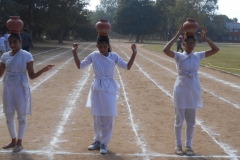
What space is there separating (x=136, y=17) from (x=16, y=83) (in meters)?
83.8

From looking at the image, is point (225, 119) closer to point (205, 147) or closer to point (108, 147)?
point (205, 147)

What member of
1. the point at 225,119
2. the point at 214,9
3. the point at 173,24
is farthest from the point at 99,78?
the point at 214,9

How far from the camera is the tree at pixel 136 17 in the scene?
88250 millimetres

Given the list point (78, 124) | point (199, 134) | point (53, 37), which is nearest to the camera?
point (199, 134)

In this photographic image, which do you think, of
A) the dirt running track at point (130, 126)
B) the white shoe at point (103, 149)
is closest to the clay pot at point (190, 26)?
the dirt running track at point (130, 126)

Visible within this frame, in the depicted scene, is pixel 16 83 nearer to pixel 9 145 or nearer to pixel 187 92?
pixel 9 145

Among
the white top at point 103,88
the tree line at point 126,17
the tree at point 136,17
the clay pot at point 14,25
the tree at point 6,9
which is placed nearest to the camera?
the white top at point 103,88

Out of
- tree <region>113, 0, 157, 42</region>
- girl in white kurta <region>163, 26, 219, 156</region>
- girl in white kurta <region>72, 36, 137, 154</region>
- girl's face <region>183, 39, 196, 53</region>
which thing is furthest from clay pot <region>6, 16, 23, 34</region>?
tree <region>113, 0, 157, 42</region>

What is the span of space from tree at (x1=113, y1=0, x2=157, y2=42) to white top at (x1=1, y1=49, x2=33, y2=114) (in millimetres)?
82019

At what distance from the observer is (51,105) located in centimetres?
1060

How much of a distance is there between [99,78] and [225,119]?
13.8 feet

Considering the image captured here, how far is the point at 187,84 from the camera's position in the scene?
6406 mm

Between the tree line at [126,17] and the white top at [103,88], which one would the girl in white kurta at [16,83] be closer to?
the white top at [103,88]

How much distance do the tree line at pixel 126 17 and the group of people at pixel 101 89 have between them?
37.1 m
